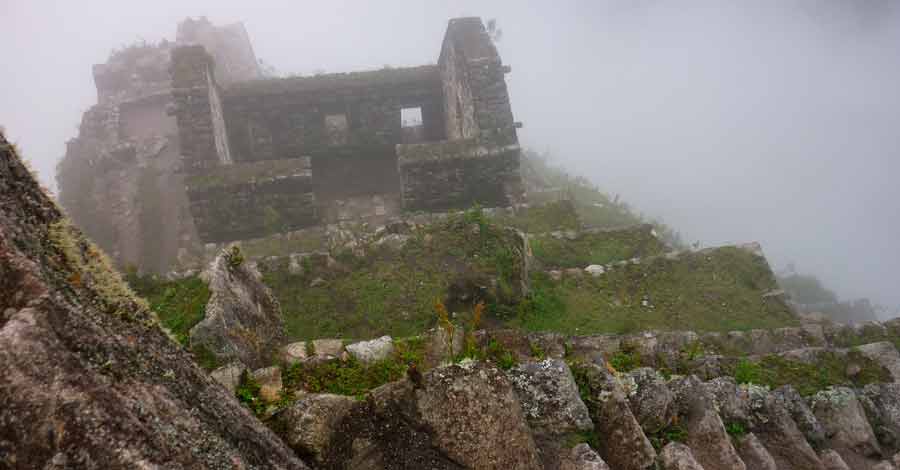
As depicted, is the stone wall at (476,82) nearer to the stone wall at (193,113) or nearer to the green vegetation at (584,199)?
the green vegetation at (584,199)

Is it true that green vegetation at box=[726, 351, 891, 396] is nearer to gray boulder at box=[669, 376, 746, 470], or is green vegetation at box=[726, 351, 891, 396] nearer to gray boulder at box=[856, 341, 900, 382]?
gray boulder at box=[856, 341, 900, 382]

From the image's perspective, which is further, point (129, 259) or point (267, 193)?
point (129, 259)

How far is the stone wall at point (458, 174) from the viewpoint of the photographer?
10.4 meters

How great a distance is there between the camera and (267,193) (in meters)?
10.1

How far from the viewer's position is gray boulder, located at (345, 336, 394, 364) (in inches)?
158

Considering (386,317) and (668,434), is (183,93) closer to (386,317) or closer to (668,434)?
(386,317)

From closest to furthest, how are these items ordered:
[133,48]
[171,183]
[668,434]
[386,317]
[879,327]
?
[668,434] → [386,317] → [879,327] → [171,183] → [133,48]

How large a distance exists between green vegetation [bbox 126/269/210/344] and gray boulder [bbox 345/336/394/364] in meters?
1.10

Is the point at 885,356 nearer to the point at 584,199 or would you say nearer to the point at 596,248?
the point at 596,248

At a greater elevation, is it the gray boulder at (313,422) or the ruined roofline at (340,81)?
the ruined roofline at (340,81)

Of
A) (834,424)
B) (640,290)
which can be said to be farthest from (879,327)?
(834,424)

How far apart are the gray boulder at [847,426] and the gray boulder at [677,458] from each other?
6.15 ft

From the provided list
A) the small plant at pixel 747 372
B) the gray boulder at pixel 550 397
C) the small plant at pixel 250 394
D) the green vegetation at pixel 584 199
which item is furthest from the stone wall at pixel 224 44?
the gray boulder at pixel 550 397

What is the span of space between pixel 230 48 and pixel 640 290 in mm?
20351
